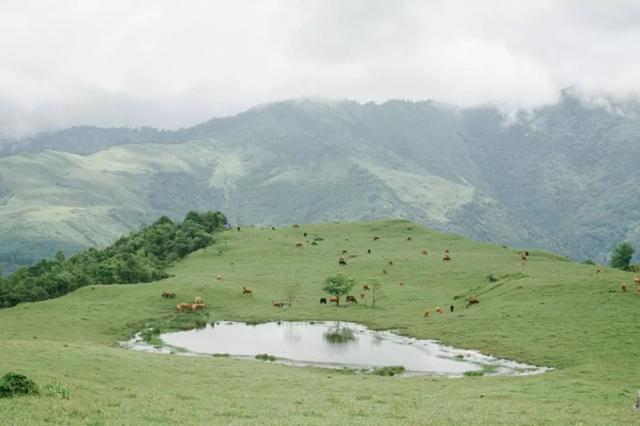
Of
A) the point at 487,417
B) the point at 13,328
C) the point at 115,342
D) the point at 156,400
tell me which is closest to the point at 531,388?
the point at 487,417

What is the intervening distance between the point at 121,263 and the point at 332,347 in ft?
212

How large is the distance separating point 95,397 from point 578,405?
26.3 metres

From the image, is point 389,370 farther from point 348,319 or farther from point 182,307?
point 182,307

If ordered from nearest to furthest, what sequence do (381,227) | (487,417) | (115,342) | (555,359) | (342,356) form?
(487,417) < (555,359) < (342,356) < (115,342) < (381,227)

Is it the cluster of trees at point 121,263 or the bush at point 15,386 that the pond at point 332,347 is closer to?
the bush at point 15,386

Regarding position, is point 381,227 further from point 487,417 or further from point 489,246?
point 487,417

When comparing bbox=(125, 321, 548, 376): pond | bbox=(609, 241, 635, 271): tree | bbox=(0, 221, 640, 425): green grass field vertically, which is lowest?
bbox=(125, 321, 548, 376): pond

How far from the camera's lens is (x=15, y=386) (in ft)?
102

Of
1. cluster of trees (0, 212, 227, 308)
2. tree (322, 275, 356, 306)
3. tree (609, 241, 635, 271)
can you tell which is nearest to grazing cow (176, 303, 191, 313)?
tree (322, 275, 356, 306)

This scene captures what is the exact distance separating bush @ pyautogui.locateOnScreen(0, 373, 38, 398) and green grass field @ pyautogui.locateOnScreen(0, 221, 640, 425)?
1.37 m

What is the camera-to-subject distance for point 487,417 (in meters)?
32.3

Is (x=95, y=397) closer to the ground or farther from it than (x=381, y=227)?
closer to the ground

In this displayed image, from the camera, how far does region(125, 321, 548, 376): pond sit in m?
62.1

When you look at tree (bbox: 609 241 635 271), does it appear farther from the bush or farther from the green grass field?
the bush
